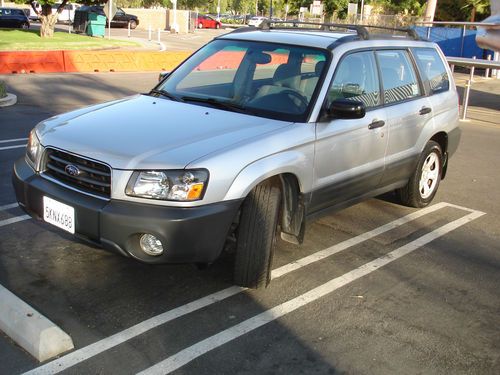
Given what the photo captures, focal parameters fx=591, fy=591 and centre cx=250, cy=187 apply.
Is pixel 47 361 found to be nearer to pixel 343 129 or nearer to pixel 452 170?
pixel 343 129

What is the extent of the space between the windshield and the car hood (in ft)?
0.73

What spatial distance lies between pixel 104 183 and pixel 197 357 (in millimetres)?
1203

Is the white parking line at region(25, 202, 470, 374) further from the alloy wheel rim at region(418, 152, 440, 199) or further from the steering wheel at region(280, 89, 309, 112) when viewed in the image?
the steering wheel at region(280, 89, 309, 112)

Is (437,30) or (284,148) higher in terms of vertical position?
(437,30)

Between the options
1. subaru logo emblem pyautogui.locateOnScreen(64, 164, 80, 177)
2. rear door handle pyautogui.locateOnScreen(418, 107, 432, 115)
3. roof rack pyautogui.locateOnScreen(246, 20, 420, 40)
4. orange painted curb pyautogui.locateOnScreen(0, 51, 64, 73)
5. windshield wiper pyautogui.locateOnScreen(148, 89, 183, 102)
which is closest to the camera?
subaru logo emblem pyautogui.locateOnScreen(64, 164, 80, 177)

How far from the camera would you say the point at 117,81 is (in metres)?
16.7

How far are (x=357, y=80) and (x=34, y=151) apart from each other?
2.62m

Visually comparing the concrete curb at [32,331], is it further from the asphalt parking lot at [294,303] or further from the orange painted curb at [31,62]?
the orange painted curb at [31,62]

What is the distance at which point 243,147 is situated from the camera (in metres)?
3.79

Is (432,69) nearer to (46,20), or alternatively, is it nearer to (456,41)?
(456,41)

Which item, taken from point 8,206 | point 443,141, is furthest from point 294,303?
point 443,141

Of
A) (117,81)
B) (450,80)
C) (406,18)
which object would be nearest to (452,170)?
(450,80)

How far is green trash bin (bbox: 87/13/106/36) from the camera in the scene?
110 feet

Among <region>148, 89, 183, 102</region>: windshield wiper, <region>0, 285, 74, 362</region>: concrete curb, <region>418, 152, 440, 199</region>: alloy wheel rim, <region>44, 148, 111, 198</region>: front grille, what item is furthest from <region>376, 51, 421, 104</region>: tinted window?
<region>0, 285, 74, 362</region>: concrete curb
